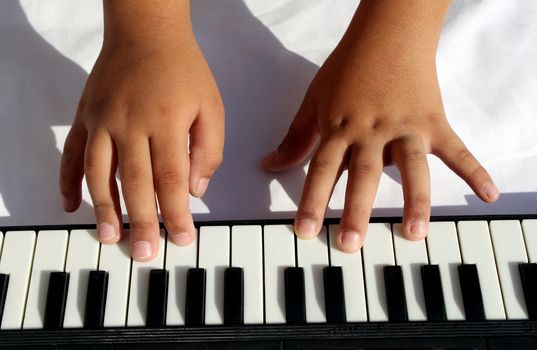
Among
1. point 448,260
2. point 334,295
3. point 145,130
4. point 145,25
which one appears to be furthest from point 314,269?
point 145,25

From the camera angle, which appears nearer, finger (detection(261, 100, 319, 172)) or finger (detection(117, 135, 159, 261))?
finger (detection(117, 135, 159, 261))

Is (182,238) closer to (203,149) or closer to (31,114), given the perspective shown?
(203,149)

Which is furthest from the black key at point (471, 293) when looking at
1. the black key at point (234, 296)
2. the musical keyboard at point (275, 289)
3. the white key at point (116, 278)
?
the white key at point (116, 278)

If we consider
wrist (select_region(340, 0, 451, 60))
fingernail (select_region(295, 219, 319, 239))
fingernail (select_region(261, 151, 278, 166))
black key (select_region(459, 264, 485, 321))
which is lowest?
black key (select_region(459, 264, 485, 321))

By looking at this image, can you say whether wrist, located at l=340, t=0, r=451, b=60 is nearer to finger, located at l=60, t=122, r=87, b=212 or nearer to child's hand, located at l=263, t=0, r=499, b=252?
child's hand, located at l=263, t=0, r=499, b=252

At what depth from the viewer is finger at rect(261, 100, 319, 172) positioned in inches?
23.2

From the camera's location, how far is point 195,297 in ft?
1.49

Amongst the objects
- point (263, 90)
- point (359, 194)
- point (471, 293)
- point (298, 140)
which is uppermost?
point (263, 90)

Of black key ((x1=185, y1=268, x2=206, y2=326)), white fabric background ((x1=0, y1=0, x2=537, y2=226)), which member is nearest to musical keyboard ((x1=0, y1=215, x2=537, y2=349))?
black key ((x1=185, y1=268, x2=206, y2=326))

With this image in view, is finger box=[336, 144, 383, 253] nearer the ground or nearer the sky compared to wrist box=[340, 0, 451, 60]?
nearer the ground

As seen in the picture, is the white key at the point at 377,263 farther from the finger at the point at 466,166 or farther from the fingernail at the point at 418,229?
the finger at the point at 466,166

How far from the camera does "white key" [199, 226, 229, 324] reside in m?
0.45

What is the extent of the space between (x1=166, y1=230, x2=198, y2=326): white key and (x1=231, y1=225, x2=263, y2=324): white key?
4 cm

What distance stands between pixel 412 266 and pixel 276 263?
0.14 meters
